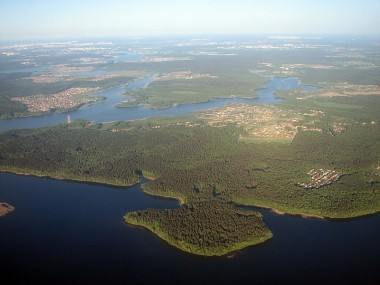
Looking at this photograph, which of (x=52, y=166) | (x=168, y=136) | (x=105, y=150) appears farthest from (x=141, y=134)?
(x=52, y=166)

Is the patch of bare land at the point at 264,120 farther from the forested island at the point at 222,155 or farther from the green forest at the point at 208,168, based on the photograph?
the green forest at the point at 208,168

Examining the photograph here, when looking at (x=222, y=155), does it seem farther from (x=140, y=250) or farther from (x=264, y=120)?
(x=140, y=250)

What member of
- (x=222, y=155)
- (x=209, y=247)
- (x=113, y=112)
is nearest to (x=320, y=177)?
(x=222, y=155)

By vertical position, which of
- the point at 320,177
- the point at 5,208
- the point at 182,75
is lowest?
the point at 5,208

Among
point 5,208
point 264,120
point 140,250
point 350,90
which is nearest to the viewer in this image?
point 140,250

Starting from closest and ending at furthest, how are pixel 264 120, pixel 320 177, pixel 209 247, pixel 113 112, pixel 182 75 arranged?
pixel 209 247 → pixel 320 177 → pixel 264 120 → pixel 113 112 → pixel 182 75

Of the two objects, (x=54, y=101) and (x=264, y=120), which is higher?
(x=54, y=101)

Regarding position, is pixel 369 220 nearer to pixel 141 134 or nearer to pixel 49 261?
pixel 49 261

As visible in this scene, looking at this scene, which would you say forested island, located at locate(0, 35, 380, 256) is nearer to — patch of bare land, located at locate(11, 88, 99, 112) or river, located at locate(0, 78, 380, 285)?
patch of bare land, located at locate(11, 88, 99, 112)
